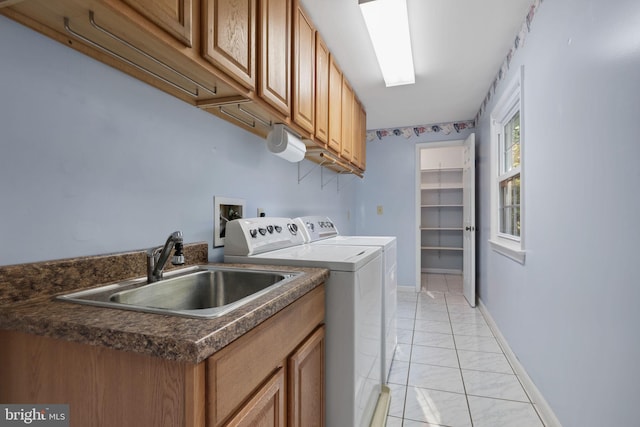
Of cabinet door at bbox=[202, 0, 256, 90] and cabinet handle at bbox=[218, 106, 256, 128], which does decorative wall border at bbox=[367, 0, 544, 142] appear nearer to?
cabinet handle at bbox=[218, 106, 256, 128]

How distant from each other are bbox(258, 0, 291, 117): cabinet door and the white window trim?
1530 millimetres

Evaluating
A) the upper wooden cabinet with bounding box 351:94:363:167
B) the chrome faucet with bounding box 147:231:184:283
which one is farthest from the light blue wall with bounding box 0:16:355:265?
the upper wooden cabinet with bounding box 351:94:363:167

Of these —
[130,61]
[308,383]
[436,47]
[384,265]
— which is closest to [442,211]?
[436,47]

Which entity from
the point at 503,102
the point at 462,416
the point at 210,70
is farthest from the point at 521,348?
the point at 210,70

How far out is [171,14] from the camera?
0.84 metres

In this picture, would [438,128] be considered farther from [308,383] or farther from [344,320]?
[308,383]

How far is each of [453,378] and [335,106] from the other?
201 centimetres

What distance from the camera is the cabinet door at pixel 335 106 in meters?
2.21

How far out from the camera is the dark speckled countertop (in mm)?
555

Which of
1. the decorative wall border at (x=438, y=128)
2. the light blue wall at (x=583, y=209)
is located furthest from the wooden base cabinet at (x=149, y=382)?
the decorative wall border at (x=438, y=128)

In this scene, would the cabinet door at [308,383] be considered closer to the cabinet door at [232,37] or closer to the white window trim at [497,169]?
the cabinet door at [232,37]

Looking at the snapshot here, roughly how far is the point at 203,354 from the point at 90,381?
0.28 meters

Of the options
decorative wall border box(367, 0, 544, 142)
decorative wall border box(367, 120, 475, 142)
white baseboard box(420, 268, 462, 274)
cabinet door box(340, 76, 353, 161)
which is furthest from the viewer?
white baseboard box(420, 268, 462, 274)

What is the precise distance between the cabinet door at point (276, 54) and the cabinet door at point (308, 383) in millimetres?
988
